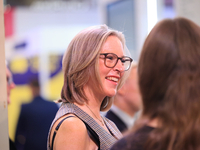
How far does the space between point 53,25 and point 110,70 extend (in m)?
1.91

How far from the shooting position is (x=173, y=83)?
743 millimetres

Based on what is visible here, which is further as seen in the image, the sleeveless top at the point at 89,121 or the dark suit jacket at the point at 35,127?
the dark suit jacket at the point at 35,127

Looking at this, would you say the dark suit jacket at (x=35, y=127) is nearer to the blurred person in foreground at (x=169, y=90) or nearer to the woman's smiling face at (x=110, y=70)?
the woman's smiling face at (x=110, y=70)

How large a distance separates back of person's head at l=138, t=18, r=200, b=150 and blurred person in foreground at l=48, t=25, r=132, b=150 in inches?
19.4

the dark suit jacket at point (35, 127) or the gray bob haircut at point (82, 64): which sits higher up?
the gray bob haircut at point (82, 64)

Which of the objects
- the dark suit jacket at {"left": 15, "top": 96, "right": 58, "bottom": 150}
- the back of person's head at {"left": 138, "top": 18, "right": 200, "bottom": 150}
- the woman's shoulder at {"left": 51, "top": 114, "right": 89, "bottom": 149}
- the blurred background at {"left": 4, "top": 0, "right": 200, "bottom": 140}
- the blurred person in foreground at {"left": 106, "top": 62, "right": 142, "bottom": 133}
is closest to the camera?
the back of person's head at {"left": 138, "top": 18, "right": 200, "bottom": 150}

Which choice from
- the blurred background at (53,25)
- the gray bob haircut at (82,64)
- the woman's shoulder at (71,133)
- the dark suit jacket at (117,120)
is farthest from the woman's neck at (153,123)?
the blurred background at (53,25)

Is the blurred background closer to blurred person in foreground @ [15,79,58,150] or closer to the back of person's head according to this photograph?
blurred person in foreground @ [15,79,58,150]

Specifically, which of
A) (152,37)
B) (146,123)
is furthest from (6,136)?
(152,37)

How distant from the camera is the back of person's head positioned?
720 mm

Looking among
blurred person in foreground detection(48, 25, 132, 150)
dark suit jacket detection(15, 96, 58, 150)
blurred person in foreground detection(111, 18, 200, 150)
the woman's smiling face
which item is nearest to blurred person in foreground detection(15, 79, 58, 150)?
dark suit jacket detection(15, 96, 58, 150)

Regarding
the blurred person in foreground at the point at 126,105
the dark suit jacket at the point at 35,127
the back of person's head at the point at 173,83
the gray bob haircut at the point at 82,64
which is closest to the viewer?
the back of person's head at the point at 173,83

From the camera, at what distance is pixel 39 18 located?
9.68ft

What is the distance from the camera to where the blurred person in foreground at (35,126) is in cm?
193
